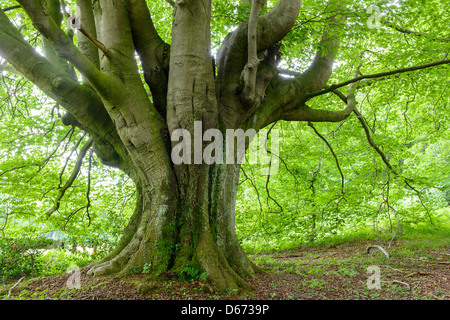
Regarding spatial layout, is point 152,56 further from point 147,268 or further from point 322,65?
point 322,65

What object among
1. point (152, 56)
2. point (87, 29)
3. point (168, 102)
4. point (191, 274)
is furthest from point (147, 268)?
point (87, 29)

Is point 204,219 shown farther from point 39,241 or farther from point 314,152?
point 314,152

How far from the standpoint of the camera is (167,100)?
12.5ft

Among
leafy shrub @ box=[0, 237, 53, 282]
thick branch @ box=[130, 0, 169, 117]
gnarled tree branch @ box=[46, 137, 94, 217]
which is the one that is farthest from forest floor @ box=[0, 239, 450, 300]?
leafy shrub @ box=[0, 237, 53, 282]

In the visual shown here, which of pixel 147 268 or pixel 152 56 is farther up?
pixel 152 56

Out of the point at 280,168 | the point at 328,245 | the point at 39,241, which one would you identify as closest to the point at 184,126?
the point at 39,241

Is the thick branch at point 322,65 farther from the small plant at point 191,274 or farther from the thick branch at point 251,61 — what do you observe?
the small plant at point 191,274

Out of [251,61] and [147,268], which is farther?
[251,61]

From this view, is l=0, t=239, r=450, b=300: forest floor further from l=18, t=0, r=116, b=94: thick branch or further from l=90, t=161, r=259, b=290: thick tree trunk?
l=18, t=0, r=116, b=94: thick branch

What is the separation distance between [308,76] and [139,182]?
3.40m

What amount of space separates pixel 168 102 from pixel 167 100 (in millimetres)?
45

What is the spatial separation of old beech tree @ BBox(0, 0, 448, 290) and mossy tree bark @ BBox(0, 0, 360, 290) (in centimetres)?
1

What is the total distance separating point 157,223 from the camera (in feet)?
11.5

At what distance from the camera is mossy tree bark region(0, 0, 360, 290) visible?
11.1 feet
